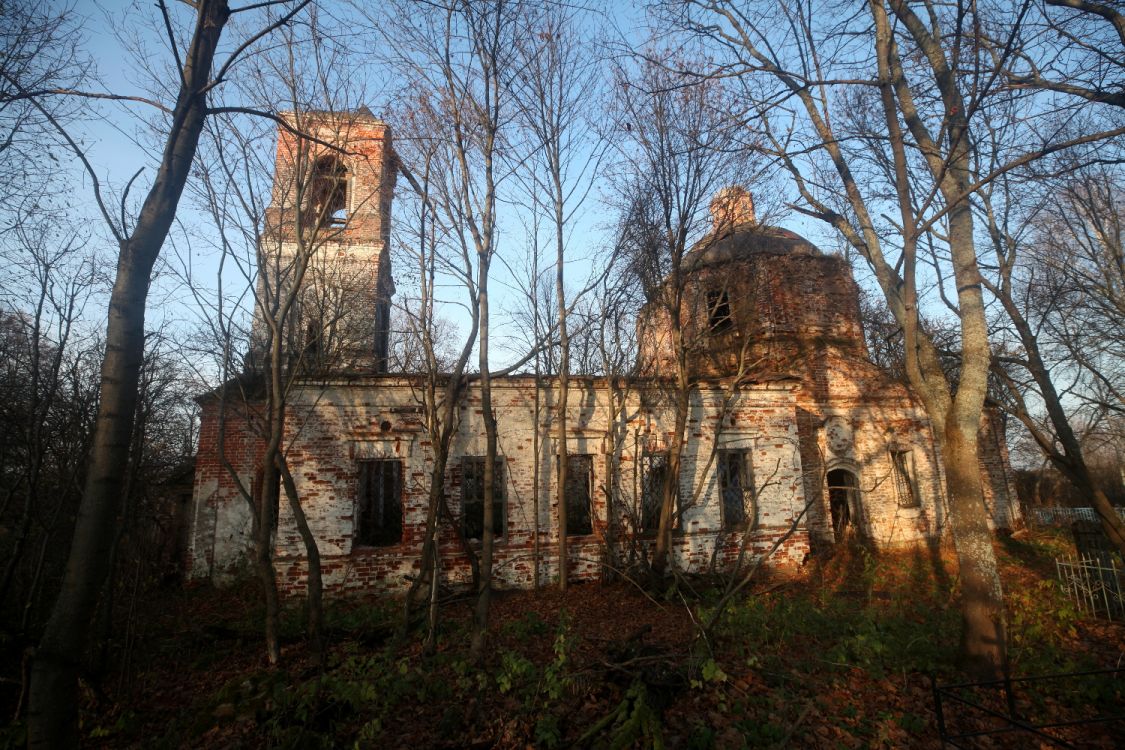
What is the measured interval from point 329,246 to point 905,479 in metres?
19.4

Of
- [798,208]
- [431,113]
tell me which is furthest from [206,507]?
[798,208]

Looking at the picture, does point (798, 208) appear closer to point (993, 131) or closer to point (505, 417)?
point (993, 131)

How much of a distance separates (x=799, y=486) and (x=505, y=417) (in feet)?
22.9

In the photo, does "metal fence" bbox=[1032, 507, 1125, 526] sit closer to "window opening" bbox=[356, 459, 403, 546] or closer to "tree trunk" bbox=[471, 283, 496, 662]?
"tree trunk" bbox=[471, 283, 496, 662]

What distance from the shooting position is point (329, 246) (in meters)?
18.3

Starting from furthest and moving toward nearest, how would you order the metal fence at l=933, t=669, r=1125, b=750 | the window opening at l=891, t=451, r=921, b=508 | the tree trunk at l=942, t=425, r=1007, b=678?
the window opening at l=891, t=451, r=921, b=508 → the tree trunk at l=942, t=425, r=1007, b=678 → the metal fence at l=933, t=669, r=1125, b=750

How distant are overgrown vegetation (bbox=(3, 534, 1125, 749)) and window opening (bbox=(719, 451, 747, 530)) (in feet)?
11.3

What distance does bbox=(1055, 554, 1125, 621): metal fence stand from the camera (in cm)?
855

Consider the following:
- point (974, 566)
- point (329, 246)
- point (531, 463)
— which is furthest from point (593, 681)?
point (329, 246)

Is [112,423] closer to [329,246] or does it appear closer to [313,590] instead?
[313,590]

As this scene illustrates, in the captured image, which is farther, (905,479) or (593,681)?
(905,479)

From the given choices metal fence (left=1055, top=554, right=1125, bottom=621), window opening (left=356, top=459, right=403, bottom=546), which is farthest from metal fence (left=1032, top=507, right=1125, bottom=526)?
window opening (left=356, top=459, right=403, bottom=546)

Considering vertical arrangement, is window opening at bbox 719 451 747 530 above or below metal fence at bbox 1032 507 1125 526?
above

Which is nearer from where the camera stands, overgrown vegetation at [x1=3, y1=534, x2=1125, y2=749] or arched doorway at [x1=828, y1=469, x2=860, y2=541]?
overgrown vegetation at [x1=3, y1=534, x2=1125, y2=749]
